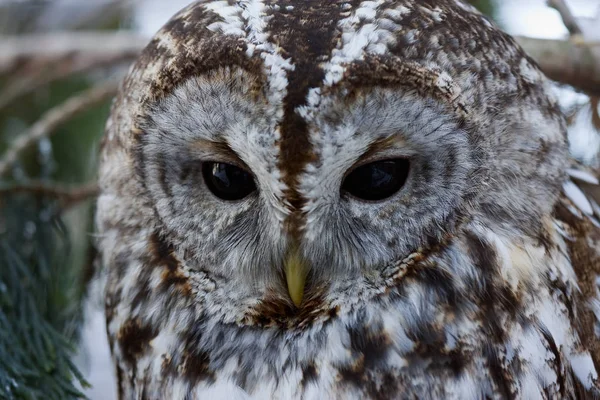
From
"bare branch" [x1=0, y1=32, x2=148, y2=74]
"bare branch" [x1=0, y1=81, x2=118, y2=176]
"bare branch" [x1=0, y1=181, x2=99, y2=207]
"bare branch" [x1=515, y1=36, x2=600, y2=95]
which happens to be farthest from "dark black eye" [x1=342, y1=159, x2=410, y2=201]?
"bare branch" [x1=0, y1=32, x2=148, y2=74]

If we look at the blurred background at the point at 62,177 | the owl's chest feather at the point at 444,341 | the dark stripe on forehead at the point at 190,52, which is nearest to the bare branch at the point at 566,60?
the blurred background at the point at 62,177

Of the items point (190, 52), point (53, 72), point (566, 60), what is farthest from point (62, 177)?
point (566, 60)

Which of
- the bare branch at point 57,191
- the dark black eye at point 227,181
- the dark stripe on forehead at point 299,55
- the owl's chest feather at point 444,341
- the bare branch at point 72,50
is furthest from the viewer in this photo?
the bare branch at point 72,50

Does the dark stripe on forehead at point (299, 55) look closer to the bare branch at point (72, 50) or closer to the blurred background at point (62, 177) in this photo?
the blurred background at point (62, 177)

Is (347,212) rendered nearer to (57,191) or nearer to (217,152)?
(217,152)

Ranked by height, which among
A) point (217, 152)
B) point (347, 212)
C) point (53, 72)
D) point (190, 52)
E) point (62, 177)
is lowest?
point (62, 177)

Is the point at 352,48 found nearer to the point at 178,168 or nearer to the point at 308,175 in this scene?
the point at 308,175

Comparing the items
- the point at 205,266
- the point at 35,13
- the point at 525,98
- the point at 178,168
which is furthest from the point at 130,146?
the point at 35,13

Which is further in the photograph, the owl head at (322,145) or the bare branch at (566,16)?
the bare branch at (566,16)
